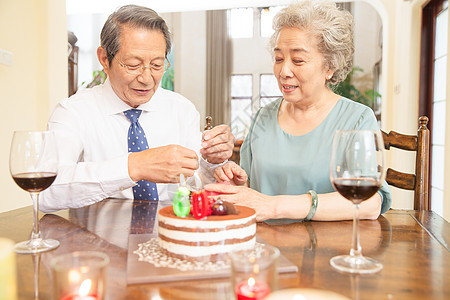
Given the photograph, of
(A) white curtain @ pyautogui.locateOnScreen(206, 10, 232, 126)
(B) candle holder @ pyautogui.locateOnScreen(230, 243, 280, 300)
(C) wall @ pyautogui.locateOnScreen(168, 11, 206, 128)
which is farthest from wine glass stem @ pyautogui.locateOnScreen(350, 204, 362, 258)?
(C) wall @ pyautogui.locateOnScreen(168, 11, 206, 128)

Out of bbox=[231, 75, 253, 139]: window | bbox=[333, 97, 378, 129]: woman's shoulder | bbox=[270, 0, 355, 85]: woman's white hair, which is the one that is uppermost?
bbox=[231, 75, 253, 139]: window

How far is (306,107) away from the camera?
1.77m

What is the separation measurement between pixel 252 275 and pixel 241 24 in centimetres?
1035

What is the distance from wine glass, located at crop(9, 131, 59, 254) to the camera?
90cm

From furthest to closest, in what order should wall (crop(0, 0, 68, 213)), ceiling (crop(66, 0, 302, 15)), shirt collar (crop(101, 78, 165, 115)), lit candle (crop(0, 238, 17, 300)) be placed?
ceiling (crop(66, 0, 302, 15)), wall (crop(0, 0, 68, 213)), shirt collar (crop(101, 78, 165, 115)), lit candle (crop(0, 238, 17, 300))

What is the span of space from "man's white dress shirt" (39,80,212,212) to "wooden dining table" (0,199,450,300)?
151 mm

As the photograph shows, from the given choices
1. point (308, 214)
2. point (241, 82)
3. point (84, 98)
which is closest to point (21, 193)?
point (84, 98)

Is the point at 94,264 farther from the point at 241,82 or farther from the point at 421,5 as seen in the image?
the point at 241,82

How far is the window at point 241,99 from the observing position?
1032 centimetres

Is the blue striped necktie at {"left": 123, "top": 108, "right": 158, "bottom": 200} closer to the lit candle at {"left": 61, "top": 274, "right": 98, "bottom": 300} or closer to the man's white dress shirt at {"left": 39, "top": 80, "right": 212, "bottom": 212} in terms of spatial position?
the man's white dress shirt at {"left": 39, "top": 80, "right": 212, "bottom": 212}

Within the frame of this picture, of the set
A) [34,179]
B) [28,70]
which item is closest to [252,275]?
[34,179]

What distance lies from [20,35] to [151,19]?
2.65m

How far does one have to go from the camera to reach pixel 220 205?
2.84 ft

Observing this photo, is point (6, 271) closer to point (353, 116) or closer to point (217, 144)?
point (217, 144)
